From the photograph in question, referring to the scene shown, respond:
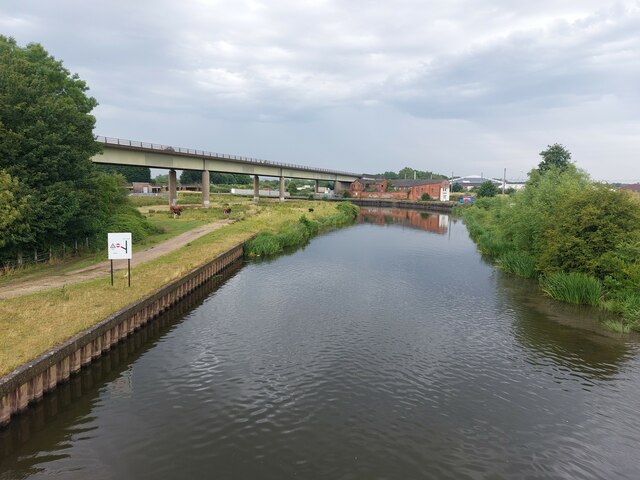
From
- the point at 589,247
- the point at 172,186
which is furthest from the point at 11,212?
the point at 172,186

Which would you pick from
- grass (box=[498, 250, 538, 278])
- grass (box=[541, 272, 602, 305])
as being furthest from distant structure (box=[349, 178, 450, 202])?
grass (box=[541, 272, 602, 305])

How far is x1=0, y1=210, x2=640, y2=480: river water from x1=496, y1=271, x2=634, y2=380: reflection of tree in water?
0.39 ft

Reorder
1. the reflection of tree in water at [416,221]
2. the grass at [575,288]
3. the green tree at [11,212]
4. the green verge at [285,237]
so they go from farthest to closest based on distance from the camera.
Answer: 1. the reflection of tree in water at [416,221]
2. the green verge at [285,237]
3. the grass at [575,288]
4. the green tree at [11,212]

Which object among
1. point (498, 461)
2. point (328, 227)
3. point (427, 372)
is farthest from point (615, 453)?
point (328, 227)

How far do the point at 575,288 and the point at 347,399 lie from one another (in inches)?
828

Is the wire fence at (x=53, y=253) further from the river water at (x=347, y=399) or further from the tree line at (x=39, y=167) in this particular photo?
the river water at (x=347, y=399)

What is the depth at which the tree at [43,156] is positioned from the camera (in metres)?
27.2

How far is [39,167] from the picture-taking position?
28594 mm

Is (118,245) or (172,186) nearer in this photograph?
(118,245)

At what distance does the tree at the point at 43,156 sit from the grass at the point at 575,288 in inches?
1382

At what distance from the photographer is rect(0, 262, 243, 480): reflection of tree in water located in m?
12.1

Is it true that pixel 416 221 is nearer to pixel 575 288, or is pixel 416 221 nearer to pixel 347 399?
pixel 575 288

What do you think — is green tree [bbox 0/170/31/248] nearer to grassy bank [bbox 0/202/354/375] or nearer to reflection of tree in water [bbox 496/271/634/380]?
grassy bank [bbox 0/202/354/375]

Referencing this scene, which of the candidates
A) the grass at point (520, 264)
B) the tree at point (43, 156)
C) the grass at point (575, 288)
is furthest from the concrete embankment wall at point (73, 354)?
the grass at point (520, 264)
